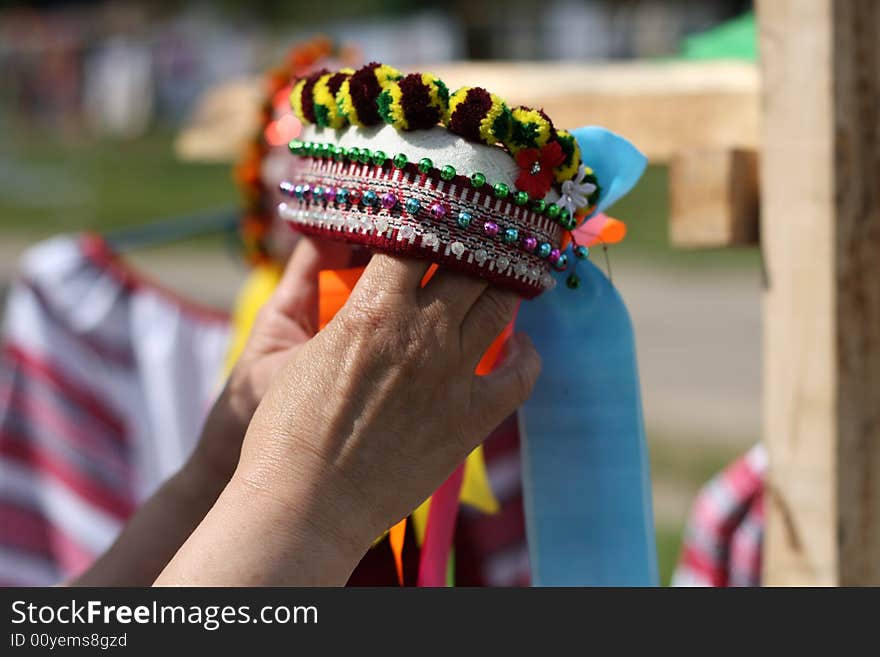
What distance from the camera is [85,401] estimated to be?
2.33m

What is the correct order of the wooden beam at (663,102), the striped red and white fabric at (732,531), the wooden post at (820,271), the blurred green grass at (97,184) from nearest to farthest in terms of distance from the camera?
the wooden post at (820,271)
the wooden beam at (663,102)
the striped red and white fabric at (732,531)
the blurred green grass at (97,184)

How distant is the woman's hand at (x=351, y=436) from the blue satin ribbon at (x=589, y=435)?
0.69ft

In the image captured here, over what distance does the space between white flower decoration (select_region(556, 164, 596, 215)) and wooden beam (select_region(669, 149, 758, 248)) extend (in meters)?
0.36

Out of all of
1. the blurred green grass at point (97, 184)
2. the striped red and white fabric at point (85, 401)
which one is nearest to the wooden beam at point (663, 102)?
the striped red and white fabric at point (85, 401)

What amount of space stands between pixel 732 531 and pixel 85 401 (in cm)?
137

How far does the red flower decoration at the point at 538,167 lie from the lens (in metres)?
0.82

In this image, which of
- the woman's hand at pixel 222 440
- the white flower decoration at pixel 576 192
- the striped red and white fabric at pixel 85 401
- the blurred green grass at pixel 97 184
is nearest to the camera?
the white flower decoration at pixel 576 192

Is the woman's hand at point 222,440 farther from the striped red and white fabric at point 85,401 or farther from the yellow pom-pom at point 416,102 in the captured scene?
the striped red and white fabric at point 85,401

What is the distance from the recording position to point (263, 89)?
2.30 metres

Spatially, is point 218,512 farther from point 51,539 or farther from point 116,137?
point 116,137

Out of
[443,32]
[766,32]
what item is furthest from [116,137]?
[766,32]

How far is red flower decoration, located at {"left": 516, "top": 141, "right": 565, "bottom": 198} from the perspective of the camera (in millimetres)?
819

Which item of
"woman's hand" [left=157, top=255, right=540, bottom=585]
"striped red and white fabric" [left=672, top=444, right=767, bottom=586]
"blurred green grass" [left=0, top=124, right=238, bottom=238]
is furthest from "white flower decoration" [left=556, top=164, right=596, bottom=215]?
"blurred green grass" [left=0, top=124, right=238, bottom=238]

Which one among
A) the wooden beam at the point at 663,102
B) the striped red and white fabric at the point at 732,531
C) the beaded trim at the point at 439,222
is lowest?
the striped red and white fabric at the point at 732,531
